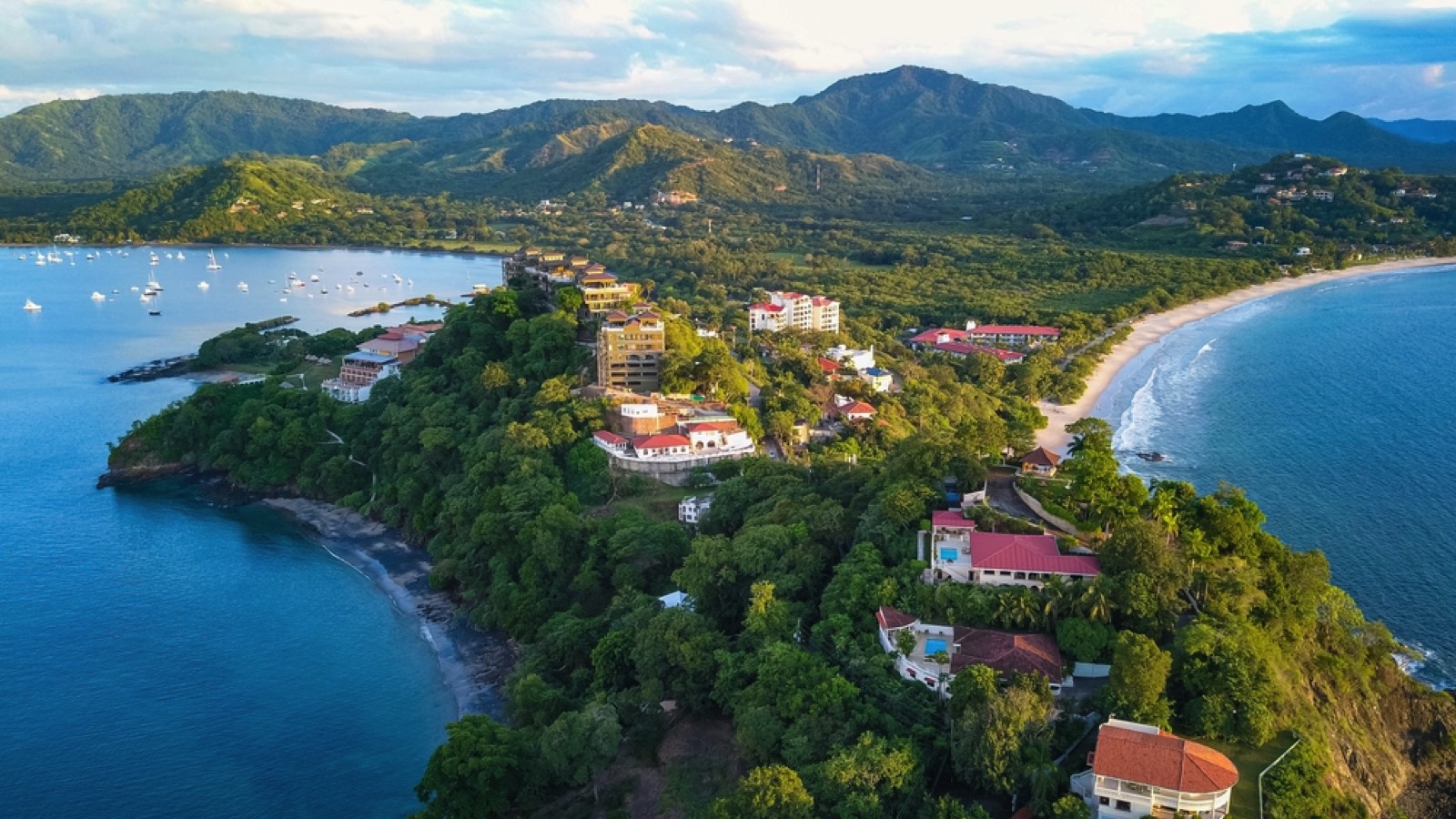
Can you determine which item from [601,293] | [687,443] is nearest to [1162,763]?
[687,443]

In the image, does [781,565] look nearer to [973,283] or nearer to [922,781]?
[922,781]

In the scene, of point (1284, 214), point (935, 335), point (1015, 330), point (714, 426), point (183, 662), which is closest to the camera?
point (183, 662)

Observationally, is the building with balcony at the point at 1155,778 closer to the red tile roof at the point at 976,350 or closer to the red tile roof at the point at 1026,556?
the red tile roof at the point at 1026,556

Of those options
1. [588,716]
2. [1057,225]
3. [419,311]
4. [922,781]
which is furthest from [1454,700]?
[1057,225]

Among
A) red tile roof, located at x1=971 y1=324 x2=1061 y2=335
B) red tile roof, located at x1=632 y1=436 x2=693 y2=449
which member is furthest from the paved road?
red tile roof, located at x1=971 y1=324 x2=1061 y2=335

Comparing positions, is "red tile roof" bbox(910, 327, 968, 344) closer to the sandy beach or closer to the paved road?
the sandy beach

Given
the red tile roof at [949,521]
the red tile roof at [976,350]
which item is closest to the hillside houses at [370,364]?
the red tile roof at [976,350]

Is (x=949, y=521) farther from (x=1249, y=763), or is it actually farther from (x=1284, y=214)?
(x=1284, y=214)
